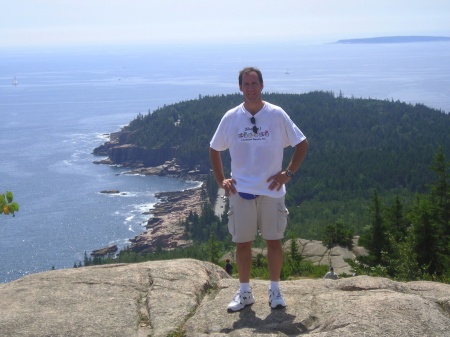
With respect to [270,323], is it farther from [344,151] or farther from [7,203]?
[344,151]

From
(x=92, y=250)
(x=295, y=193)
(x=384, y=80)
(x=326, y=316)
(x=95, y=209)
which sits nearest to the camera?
(x=326, y=316)

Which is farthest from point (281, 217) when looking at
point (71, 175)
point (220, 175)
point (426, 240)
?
point (71, 175)

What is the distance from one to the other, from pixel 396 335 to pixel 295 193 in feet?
227

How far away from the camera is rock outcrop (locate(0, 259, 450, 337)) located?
5.08 metres

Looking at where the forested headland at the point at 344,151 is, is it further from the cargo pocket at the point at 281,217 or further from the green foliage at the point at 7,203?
the green foliage at the point at 7,203

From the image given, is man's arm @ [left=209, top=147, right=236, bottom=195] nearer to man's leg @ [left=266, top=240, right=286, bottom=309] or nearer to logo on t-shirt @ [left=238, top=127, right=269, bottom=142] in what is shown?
logo on t-shirt @ [left=238, top=127, right=269, bottom=142]

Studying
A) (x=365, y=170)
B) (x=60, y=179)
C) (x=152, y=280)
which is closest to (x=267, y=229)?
(x=152, y=280)

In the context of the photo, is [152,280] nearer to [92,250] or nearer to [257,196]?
[257,196]

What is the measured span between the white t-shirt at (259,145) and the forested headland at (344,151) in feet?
49.6

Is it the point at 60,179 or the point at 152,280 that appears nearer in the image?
the point at 152,280

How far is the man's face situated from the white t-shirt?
0.52 feet

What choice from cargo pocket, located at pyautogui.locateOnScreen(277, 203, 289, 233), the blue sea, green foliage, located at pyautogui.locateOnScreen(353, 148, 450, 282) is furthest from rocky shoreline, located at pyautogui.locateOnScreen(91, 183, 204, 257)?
cargo pocket, located at pyautogui.locateOnScreen(277, 203, 289, 233)

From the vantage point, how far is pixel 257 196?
5.70m

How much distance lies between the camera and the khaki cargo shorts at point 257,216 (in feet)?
18.7
